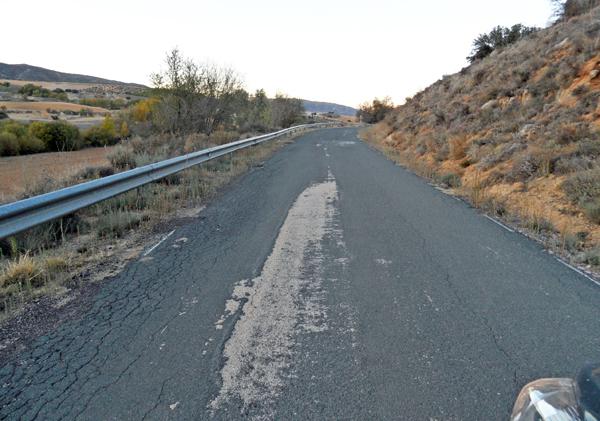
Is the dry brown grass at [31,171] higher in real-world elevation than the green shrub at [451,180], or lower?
lower

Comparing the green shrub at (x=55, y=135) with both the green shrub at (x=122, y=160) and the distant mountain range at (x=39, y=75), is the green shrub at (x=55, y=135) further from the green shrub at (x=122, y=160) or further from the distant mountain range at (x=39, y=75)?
the distant mountain range at (x=39, y=75)

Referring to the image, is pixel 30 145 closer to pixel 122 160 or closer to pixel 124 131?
pixel 124 131

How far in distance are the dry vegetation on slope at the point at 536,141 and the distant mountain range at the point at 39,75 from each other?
380 feet

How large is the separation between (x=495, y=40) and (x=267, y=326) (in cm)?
3393

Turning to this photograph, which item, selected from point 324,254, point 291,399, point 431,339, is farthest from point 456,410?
point 324,254

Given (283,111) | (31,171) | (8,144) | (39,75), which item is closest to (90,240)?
(31,171)

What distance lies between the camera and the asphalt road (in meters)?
2.49

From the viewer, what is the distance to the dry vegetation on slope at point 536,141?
6766 millimetres

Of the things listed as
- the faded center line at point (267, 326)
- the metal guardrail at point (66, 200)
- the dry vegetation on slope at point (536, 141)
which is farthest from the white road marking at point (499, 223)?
the metal guardrail at point (66, 200)

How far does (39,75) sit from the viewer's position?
12106 cm

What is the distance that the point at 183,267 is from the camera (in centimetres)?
473

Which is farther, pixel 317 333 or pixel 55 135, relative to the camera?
pixel 55 135

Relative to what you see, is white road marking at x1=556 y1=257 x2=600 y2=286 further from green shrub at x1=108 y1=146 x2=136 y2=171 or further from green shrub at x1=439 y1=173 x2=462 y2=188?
green shrub at x1=108 y1=146 x2=136 y2=171

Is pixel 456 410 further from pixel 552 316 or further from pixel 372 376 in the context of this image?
pixel 552 316
